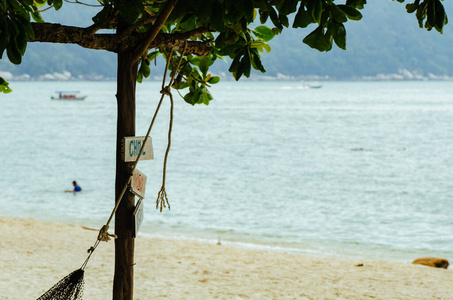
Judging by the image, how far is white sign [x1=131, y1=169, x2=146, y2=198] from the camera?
320cm

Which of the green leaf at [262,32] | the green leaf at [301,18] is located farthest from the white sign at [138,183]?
the green leaf at [301,18]

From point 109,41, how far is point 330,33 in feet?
4.12

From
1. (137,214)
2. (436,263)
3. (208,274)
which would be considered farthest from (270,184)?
(137,214)

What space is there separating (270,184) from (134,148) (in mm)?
20315

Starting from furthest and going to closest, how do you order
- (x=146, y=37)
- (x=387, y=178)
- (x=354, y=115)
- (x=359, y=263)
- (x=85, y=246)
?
A: (x=354, y=115), (x=387, y=178), (x=85, y=246), (x=359, y=263), (x=146, y=37)

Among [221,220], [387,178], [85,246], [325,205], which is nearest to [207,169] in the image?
[387,178]

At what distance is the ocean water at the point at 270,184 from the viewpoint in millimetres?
14297

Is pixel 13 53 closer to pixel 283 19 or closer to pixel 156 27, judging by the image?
pixel 156 27

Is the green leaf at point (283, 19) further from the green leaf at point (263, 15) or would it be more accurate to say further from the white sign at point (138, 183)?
the white sign at point (138, 183)

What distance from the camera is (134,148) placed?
321 centimetres

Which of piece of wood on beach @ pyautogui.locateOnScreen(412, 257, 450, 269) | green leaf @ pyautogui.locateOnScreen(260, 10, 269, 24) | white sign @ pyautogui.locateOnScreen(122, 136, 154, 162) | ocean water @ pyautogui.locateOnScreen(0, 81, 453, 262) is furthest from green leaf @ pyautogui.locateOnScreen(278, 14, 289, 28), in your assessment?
ocean water @ pyautogui.locateOnScreen(0, 81, 453, 262)

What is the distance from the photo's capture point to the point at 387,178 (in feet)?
82.3

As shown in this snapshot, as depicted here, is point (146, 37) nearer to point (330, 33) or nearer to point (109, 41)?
point (109, 41)

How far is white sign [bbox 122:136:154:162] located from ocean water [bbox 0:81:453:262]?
9.43 meters
